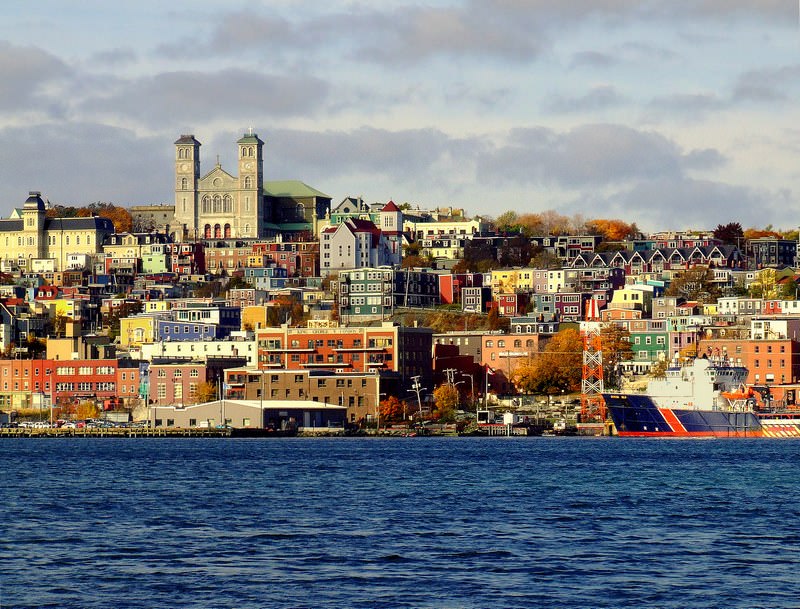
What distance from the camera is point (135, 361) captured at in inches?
4761

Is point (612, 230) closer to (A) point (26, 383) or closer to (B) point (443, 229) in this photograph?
(B) point (443, 229)

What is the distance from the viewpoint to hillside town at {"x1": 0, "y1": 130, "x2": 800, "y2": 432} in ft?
361

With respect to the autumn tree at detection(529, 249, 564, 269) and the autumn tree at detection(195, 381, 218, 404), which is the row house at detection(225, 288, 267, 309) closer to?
the autumn tree at detection(529, 249, 564, 269)

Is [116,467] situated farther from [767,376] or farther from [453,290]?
[453,290]

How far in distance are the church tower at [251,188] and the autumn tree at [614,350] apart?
76.9 m

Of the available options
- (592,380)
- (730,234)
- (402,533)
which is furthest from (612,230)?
(402,533)

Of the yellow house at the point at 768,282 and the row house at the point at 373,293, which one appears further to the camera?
the yellow house at the point at 768,282

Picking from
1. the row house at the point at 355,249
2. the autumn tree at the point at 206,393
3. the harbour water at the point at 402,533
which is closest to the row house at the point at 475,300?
the row house at the point at 355,249

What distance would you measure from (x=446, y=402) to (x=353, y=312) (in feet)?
121

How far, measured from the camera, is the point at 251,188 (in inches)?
7717

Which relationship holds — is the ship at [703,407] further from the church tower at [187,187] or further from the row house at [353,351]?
the church tower at [187,187]

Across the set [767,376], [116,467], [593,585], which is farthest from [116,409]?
[593,585]

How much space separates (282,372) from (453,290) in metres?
49.4

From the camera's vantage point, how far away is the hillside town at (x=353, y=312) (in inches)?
4328
